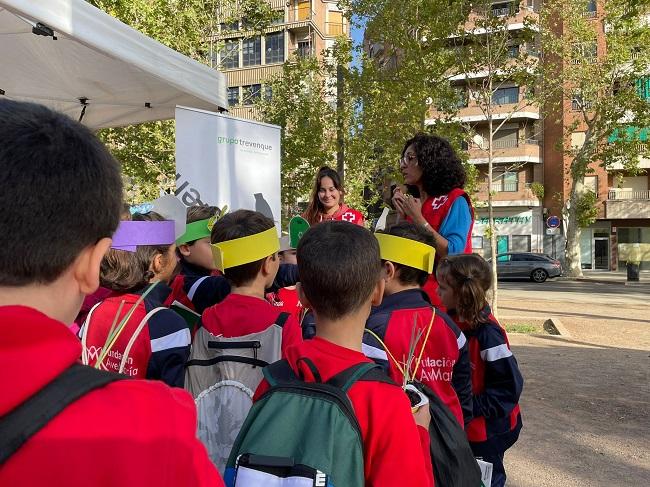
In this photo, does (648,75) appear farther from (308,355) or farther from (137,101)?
(308,355)

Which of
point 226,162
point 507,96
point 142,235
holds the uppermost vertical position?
point 507,96

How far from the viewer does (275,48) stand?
33719 mm

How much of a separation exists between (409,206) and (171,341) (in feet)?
4.75

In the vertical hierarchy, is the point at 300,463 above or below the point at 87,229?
below

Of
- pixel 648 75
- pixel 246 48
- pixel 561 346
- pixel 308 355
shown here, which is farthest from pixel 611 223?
pixel 308 355

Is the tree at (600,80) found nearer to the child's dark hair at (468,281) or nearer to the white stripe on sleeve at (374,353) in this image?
the child's dark hair at (468,281)

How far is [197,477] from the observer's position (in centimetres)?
79

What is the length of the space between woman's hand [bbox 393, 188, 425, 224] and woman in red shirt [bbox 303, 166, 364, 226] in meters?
1.06

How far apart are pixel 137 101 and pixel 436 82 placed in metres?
8.23

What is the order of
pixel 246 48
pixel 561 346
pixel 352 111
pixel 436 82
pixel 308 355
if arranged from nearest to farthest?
pixel 308 355 < pixel 561 346 < pixel 436 82 < pixel 352 111 < pixel 246 48

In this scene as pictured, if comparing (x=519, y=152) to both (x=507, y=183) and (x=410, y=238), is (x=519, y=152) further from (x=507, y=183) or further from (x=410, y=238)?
(x=410, y=238)

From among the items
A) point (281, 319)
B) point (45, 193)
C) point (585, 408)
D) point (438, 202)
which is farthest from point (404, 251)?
point (585, 408)

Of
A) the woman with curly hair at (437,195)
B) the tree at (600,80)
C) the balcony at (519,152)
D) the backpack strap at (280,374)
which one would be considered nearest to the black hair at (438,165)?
the woman with curly hair at (437,195)

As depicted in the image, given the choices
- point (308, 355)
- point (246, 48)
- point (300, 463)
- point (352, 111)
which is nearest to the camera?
point (300, 463)
